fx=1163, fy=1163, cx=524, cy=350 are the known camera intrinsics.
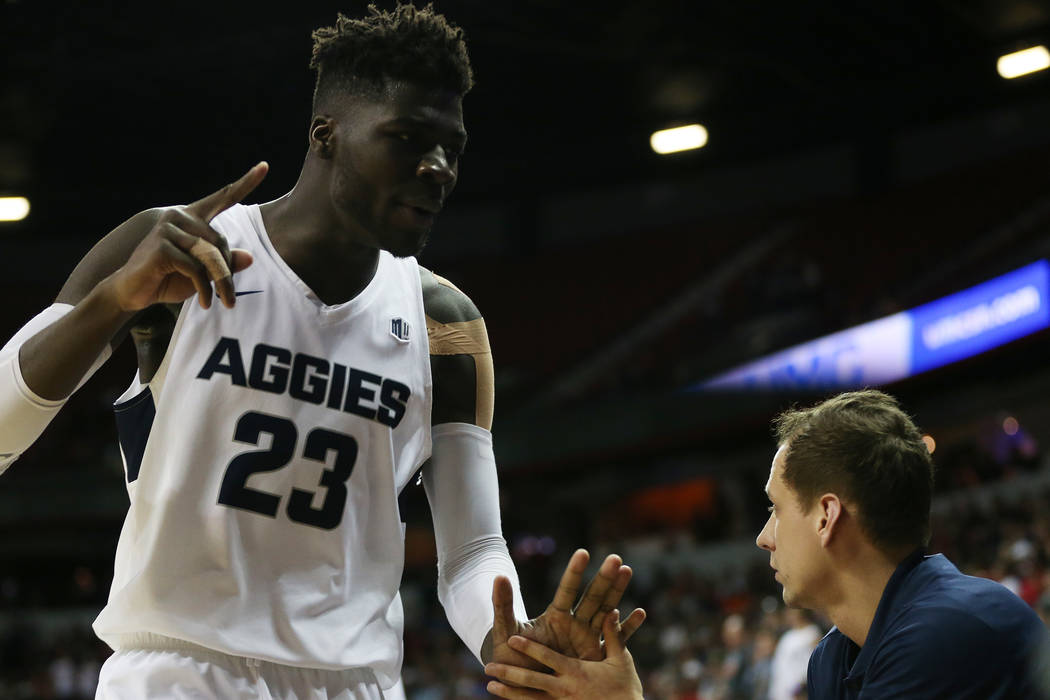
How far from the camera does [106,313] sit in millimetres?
1908

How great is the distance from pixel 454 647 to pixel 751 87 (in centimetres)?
892

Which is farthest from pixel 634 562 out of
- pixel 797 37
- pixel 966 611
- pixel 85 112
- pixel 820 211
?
pixel 966 611

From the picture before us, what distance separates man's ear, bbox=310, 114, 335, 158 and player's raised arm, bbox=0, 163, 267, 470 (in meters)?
0.31

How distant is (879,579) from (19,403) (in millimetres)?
1760

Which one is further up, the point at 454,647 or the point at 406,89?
the point at 406,89

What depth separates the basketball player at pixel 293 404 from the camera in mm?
2000

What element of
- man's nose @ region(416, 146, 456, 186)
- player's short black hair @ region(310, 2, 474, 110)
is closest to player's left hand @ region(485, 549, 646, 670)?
man's nose @ region(416, 146, 456, 186)

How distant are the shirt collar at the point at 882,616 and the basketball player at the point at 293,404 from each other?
2.05ft

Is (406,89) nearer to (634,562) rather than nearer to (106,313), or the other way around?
(106,313)

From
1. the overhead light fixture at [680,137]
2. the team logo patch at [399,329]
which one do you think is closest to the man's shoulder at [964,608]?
the team logo patch at [399,329]

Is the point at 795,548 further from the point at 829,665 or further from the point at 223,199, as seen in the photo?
the point at 223,199

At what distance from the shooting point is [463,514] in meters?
2.50

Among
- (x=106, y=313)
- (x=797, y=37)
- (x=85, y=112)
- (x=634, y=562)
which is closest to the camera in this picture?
(x=106, y=313)

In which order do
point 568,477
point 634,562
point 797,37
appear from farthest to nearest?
1. point 568,477
2. point 634,562
3. point 797,37
